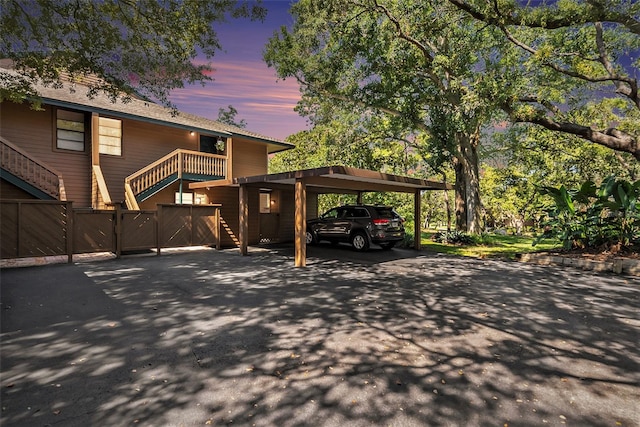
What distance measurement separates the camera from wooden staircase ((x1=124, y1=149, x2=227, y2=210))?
12.4m

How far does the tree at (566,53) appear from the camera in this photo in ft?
31.3

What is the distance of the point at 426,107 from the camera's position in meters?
16.3

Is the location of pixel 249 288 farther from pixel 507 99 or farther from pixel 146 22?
pixel 507 99

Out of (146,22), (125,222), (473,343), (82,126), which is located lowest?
(473,343)

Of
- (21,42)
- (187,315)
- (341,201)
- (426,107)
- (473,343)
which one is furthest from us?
(341,201)

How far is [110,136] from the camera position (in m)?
13.3

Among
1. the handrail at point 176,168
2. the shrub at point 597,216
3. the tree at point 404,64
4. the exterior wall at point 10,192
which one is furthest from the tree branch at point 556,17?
the exterior wall at point 10,192

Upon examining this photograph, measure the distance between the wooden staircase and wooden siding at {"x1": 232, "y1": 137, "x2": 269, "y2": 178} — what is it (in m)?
1.50

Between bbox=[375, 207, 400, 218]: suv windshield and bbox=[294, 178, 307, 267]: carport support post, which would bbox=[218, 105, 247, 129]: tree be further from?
bbox=[294, 178, 307, 267]: carport support post

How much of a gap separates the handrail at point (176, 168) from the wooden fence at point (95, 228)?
69.5 inches

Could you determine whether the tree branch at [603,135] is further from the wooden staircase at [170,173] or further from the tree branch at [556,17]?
the wooden staircase at [170,173]

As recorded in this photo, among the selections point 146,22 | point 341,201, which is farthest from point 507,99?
point 341,201

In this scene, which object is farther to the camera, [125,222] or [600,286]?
[125,222]

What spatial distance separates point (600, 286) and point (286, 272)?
7.23 m
